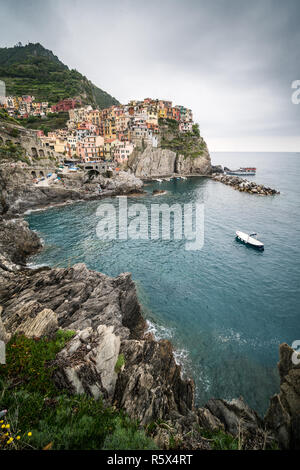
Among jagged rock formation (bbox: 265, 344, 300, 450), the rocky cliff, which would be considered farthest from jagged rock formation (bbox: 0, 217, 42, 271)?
jagged rock formation (bbox: 265, 344, 300, 450)

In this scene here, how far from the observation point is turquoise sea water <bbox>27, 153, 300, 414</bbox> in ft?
55.2

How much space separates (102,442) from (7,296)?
59.0ft

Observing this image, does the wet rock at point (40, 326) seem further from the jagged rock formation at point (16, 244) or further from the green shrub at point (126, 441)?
the jagged rock formation at point (16, 244)

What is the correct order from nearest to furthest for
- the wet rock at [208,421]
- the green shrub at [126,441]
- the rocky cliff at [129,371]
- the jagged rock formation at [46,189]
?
the green shrub at [126,441] → the rocky cliff at [129,371] → the wet rock at [208,421] → the jagged rock formation at [46,189]

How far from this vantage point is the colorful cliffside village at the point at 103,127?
9156 centimetres

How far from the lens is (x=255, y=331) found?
794 inches

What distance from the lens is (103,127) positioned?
109 meters

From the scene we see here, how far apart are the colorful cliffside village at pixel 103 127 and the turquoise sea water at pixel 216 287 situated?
51.7 meters

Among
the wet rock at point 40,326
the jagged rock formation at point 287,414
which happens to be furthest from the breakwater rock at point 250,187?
the wet rock at point 40,326

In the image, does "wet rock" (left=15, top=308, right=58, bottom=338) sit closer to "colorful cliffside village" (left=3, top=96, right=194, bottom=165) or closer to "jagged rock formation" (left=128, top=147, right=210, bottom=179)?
"colorful cliffside village" (left=3, top=96, right=194, bottom=165)

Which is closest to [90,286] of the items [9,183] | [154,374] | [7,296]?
[7,296]

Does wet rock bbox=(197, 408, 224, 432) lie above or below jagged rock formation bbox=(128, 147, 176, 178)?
below

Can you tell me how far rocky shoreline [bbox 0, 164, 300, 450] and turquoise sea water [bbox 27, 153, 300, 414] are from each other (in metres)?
3.10

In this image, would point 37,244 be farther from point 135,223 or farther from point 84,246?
point 135,223
